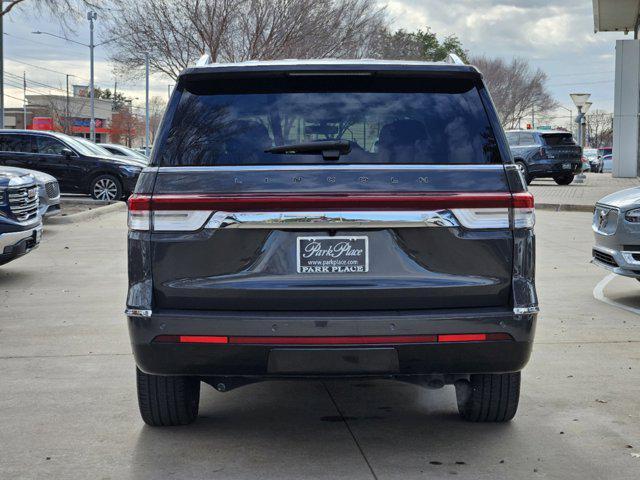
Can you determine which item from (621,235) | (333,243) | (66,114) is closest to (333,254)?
(333,243)

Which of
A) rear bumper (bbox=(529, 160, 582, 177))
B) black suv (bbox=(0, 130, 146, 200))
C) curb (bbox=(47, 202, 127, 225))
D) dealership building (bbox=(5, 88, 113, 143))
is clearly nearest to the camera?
curb (bbox=(47, 202, 127, 225))

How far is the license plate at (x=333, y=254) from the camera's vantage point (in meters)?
4.34

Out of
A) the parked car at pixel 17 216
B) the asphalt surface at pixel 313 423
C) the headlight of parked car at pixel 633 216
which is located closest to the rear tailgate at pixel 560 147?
the headlight of parked car at pixel 633 216

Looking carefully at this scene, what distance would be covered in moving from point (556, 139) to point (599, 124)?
349ft

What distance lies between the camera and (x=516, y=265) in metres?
4.45

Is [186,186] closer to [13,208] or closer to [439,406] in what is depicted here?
[439,406]

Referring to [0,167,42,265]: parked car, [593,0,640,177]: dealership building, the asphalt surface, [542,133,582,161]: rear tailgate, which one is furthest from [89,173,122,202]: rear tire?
[593,0,640,177]: dealership building

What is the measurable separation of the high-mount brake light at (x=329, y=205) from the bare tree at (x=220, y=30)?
132ft

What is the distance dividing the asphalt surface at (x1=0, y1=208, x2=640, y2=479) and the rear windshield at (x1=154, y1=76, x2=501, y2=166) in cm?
141

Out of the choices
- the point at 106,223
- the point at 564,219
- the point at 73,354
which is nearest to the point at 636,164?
the point at 564,219

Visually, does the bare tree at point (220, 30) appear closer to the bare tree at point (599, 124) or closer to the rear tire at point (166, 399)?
the rear tire at point (166, 399)

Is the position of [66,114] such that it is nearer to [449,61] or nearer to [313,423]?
[313,423]

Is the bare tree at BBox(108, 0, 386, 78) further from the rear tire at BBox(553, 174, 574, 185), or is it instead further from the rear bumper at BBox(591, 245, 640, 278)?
the rear bumper at BBox(591, 245, 640, 278)

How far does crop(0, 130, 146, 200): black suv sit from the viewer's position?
22.1 m
